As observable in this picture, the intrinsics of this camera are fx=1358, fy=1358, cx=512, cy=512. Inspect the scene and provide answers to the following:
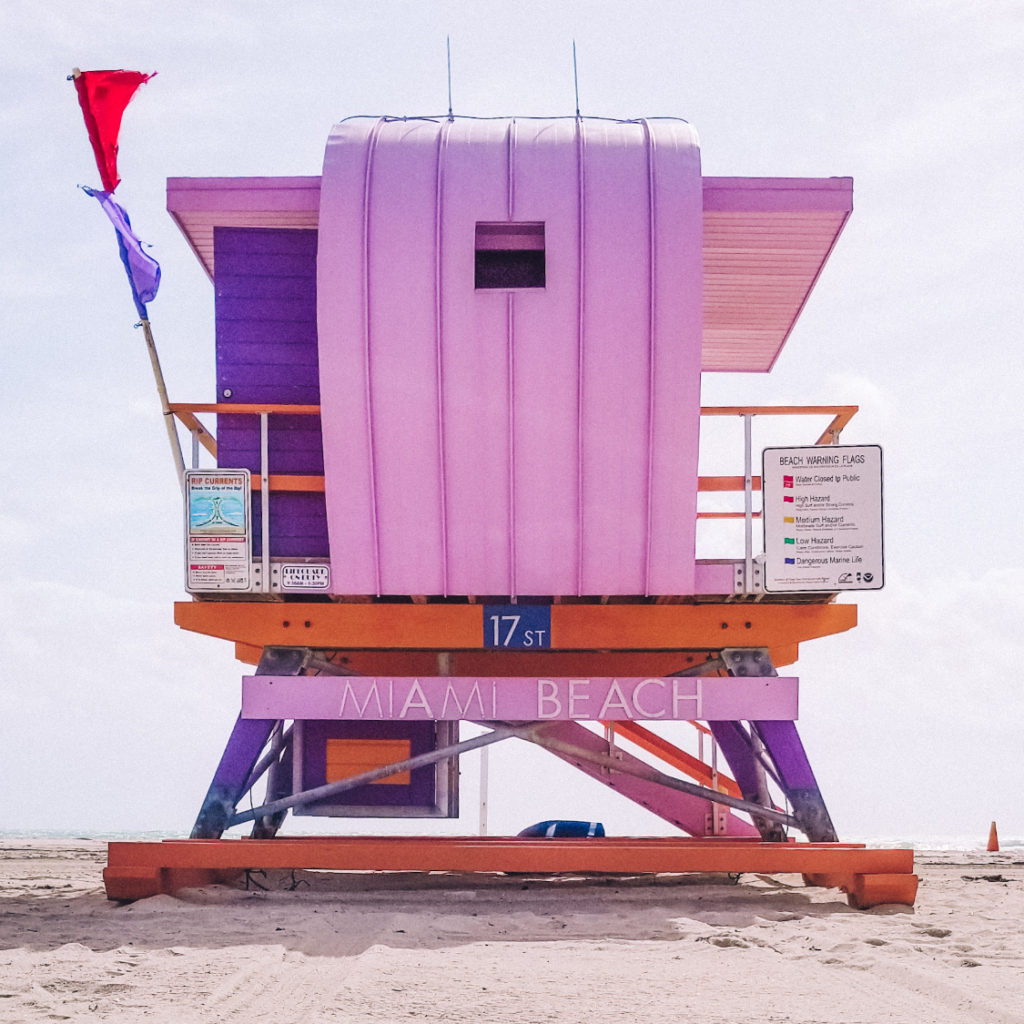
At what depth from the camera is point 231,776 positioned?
1209 cm

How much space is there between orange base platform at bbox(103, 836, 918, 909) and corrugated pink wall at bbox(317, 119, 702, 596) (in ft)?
7.42

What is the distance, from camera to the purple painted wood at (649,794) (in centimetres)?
1419

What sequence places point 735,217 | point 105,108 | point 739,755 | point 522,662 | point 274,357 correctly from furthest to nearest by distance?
point 739,755 < point 522,662 < point 105,108 < point 274,357 < point 735,217

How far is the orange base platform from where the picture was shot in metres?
11.0

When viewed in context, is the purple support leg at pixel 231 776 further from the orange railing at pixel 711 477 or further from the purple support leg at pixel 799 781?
the purple support leg at pixel 799 781

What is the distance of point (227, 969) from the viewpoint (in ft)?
25.0

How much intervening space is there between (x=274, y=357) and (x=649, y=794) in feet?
19.8

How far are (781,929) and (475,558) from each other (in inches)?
165

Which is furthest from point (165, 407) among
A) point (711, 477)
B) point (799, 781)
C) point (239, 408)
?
point (799, 781)

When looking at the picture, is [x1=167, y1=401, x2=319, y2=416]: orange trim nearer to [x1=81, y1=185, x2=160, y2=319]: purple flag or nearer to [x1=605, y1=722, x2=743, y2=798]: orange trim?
[x1=81, y1=185, x2=160, y2=319]: purple flag

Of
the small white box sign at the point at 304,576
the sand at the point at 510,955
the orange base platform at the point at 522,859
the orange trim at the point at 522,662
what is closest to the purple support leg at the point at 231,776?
the sand at the point at 510,955

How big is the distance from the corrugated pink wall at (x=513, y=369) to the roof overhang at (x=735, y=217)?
640 mm

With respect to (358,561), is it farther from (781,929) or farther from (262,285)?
(781,929)

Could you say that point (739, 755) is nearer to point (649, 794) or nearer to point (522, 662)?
point (649, 794)
